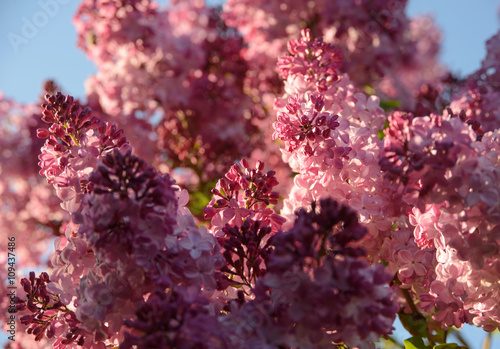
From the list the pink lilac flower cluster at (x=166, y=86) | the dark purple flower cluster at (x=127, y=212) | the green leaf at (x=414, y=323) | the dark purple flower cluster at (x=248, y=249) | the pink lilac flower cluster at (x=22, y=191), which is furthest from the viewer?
the pink lilac flower cluster at (x=22, y=191)

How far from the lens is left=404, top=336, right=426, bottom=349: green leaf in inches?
54.8

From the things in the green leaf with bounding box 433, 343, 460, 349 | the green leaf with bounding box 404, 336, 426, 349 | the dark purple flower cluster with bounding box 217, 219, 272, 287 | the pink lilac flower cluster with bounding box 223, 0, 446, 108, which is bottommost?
the green leaf with bounding box 433, 343, 460, 349

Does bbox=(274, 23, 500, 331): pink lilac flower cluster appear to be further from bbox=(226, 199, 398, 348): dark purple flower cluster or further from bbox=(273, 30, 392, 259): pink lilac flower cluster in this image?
bbox=(226, 199, 398, 348): dark purple flower cluster

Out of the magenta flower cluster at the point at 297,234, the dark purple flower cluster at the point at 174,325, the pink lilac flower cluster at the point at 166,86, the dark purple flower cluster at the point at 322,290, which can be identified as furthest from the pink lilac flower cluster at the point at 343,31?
the dark purple flower cluster at the point at 174,325

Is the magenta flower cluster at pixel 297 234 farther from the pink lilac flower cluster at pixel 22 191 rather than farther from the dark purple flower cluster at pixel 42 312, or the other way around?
the pink lilac flower cluster at pixel 22 191

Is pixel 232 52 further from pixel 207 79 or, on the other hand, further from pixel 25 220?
pixel 25 220

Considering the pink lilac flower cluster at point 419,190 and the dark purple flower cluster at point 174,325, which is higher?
the pink lilac flower cluster at point 419,190

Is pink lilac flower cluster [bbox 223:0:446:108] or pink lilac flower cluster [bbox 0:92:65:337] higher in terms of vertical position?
pink lilac flower cluster [bbox 223:0:446:108]

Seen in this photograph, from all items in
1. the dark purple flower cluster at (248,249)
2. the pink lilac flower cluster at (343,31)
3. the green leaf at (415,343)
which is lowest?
the green leaf at (415,343)

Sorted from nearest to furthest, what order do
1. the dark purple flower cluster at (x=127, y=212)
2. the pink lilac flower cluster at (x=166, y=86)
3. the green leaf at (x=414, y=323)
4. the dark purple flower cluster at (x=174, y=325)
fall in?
the dark purple flower cluster at (x=174, y=325) → the dark purple flower cluster at (x=127, y=212) → the green leaf at (x=414, y=323) → the pink lilac flower cluster at (x=166, y=86)

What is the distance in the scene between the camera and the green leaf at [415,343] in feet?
4.57

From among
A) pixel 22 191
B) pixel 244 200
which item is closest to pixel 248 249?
pixel 244 200

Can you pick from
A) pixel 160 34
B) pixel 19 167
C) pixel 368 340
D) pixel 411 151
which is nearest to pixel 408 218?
pixel 411 151

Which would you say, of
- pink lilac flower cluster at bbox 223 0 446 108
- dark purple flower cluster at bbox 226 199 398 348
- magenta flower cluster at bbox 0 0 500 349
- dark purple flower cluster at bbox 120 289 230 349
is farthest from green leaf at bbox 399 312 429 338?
pink lilac flower cluster at bbox 223 0 446 108
